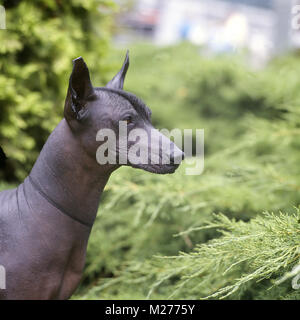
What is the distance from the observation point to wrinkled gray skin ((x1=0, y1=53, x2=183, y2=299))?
0.71 meters

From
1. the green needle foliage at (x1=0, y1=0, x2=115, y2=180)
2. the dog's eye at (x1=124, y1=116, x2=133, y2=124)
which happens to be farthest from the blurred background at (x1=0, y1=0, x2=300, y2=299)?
the dog's eye at (x1=124, y1=116, x2=133, y2=124)

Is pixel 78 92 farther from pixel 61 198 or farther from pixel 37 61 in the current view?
pixel 37 61

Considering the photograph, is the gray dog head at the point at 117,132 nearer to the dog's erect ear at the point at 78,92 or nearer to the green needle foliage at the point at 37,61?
the dog's erect ear at the point at 78,92

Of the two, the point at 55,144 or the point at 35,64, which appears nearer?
the point at 55,144

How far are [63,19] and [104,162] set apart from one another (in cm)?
93

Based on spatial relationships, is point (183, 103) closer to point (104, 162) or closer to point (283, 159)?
point (283, 159)

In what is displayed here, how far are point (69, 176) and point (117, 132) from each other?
13cm

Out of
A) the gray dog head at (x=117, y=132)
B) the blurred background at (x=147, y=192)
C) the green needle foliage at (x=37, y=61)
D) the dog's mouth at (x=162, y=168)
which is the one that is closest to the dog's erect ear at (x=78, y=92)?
the gray dog head at (x=117, y=132)

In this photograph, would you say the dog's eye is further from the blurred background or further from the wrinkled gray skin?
the blurred background

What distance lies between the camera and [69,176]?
74 centimetres

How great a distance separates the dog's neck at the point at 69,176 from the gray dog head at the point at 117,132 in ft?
0.07

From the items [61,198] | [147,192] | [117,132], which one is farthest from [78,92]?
[147,192]
